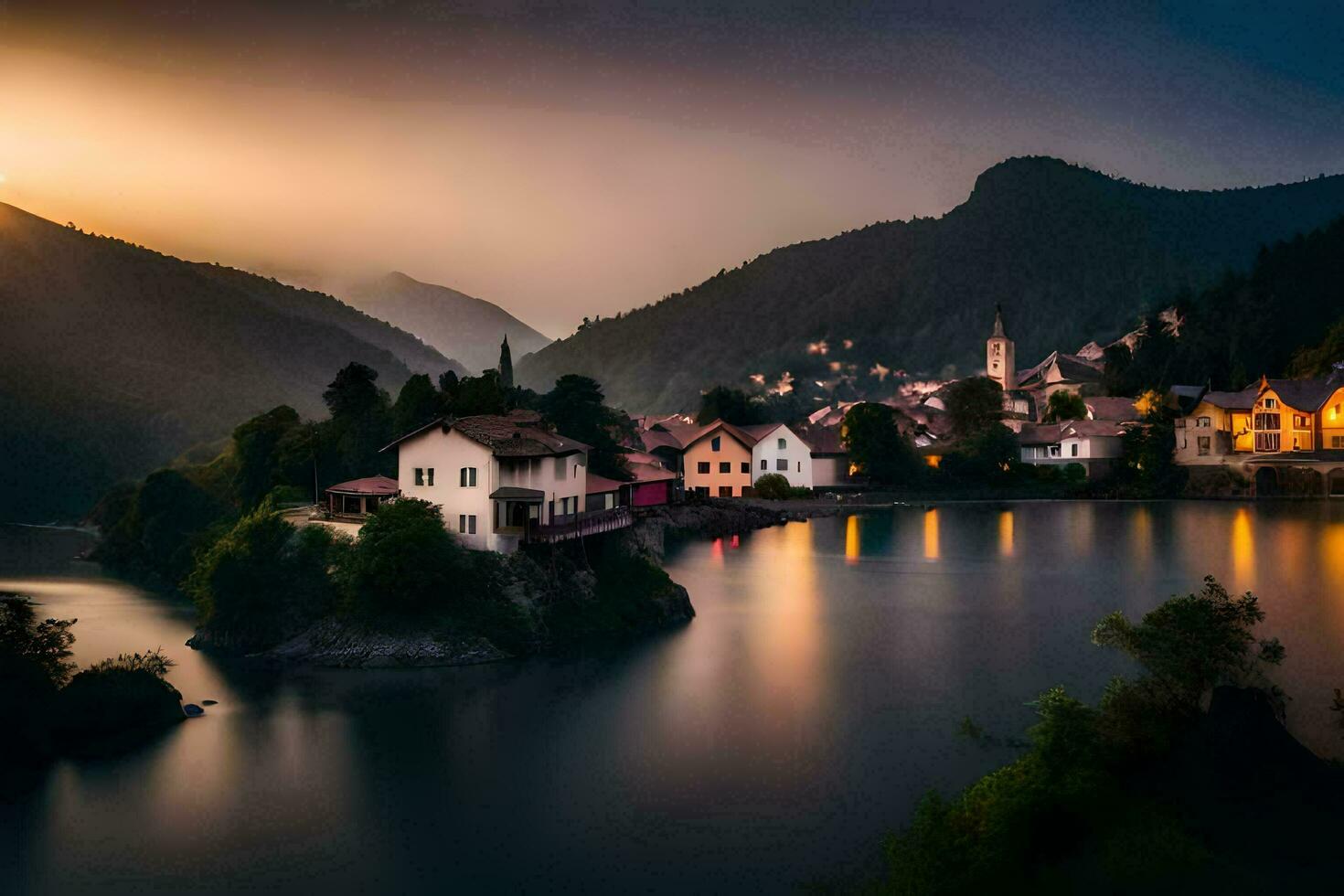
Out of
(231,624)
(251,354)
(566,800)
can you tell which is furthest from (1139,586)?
(251,354)

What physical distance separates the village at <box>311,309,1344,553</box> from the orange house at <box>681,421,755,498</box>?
8 centimetres

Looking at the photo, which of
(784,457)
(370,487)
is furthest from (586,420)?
(784,457)

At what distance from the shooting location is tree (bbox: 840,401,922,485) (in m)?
74.3

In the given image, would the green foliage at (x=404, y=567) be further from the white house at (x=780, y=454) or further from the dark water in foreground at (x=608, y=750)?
the white house at (x=780, y=454)

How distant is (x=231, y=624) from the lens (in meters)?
30.9

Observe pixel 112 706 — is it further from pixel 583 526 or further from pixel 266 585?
pixel 583 526

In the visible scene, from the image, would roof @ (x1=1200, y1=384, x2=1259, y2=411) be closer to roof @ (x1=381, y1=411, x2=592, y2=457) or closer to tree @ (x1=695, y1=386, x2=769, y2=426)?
tree @ (x1=695, y1=386, x2=769, y2=426)

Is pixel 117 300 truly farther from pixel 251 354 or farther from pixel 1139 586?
pixel 1139 586

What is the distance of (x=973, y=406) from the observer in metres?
82.7

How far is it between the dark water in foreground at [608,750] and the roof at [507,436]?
6156mm

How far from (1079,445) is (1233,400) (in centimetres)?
1033

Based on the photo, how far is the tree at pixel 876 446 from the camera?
7431 centimetres

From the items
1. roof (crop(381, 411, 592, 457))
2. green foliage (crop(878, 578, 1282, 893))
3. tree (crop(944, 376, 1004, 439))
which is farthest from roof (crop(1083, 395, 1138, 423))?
green foliage (crop(878, 578, 1282, 893))

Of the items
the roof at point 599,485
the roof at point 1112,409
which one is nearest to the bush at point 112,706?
the roof at point 599,485
